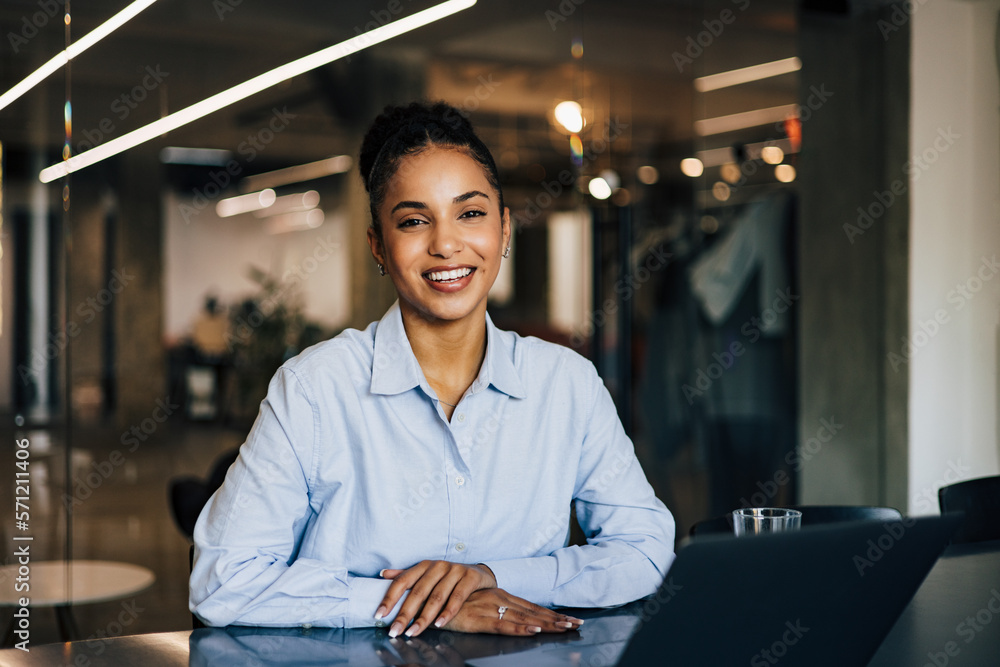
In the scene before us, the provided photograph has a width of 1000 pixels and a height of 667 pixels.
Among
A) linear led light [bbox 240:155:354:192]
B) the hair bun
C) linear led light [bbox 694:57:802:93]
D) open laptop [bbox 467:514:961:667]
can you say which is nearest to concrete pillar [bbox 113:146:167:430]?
linear led light [bbox 240:155:354:192]

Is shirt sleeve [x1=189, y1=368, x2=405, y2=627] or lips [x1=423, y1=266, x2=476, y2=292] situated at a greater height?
lips [x1=423, y1=266, x2=476, y2=292]

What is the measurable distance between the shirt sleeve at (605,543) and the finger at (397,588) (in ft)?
0.50

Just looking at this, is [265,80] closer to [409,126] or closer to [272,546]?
[409,126]

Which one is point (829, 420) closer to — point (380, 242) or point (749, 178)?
point (749, 178)

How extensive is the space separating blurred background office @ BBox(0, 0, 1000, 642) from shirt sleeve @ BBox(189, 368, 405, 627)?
7.18 feet

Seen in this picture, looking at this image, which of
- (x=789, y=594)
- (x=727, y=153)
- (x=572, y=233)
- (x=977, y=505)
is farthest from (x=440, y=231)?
(x=727, y=153)

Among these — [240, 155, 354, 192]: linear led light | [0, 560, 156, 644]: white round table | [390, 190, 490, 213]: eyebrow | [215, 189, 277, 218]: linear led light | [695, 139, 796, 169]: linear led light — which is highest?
[695, 139, 796, 169]: linear led light

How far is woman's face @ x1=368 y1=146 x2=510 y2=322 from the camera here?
1615 millimetres

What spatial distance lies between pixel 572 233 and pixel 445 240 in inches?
103

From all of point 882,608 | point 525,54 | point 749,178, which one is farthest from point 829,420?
point 882,608

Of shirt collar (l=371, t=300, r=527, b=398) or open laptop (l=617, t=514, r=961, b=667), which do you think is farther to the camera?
shirt collar (l=371, t=300, r=527, b=398)

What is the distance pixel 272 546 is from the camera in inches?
57.2

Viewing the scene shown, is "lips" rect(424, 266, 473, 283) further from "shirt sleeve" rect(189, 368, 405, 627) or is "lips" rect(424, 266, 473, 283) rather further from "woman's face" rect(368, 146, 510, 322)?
"shirt sleeve" rect(189, 368, 405, 627)

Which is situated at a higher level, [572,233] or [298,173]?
[298,173]
